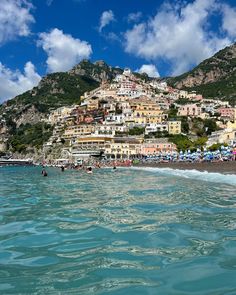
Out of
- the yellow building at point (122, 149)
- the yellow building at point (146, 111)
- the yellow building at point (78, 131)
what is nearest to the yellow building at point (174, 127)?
the yellow building at point (122, 149)

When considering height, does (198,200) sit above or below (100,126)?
below

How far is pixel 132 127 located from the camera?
153875 millimetres

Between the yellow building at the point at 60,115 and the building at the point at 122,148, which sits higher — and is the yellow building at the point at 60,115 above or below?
above

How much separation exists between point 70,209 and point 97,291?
9.72m

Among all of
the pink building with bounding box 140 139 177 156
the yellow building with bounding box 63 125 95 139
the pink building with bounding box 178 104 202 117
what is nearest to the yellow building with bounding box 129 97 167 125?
the pink building with bounding box 178 104 202 117

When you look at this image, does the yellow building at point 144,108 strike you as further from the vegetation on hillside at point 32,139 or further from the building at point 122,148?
the vegetation on hillside at point 32,139

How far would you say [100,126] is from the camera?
15325 cm

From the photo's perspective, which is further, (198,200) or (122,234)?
(198,200)

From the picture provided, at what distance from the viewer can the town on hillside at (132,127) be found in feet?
429

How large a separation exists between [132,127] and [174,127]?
17810 mm

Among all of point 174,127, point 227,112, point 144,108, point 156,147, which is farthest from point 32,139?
point 227,112

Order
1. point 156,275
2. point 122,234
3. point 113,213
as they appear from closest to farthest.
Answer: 1. point 156,275
2. point 122,234
3. point 113,213

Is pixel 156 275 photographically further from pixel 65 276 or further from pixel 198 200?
pixel 198 200

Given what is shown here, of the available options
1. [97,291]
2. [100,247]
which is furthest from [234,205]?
[97,291]
